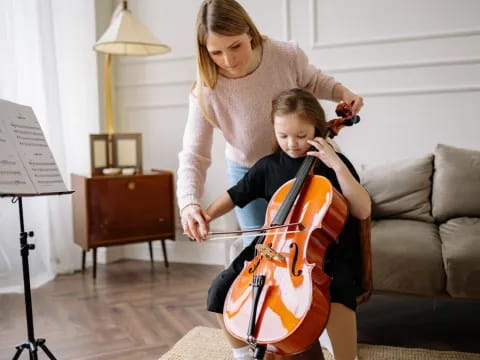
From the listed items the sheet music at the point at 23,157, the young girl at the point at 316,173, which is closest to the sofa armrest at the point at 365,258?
the young girl at the point at 316,173

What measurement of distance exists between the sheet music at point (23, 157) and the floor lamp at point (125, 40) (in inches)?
52.4

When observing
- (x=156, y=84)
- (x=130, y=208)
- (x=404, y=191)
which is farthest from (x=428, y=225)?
(x=156, y=84)

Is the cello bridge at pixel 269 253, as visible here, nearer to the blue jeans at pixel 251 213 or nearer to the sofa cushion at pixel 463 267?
the blue jeans at pixel 251 213

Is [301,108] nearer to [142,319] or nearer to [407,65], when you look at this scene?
[142,319]

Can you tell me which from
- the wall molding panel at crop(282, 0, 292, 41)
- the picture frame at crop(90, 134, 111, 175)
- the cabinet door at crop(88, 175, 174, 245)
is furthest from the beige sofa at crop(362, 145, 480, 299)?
the picture frame at crop(90, 134, 111, 175)

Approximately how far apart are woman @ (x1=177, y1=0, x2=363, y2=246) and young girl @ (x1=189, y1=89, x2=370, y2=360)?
86 millimetres

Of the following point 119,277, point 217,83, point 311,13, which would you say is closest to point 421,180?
point 311,13

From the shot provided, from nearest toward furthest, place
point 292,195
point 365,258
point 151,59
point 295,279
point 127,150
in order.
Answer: point 295,279
point 292,195
point 365,258
point 127,150
point 151,59

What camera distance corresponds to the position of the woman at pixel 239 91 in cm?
137

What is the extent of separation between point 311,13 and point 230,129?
5.58 ft

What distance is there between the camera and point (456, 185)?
2.36m

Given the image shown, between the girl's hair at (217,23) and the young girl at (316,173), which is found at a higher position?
the girl's hair at (217,23)

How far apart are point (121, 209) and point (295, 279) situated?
202cm

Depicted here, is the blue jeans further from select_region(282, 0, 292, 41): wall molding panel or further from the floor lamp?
select_region(282, 0, 292, 41): wall molding panel
